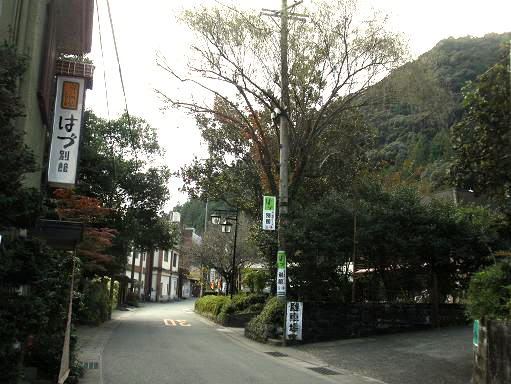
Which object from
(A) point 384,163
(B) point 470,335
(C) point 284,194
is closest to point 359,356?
(B) point 470,335

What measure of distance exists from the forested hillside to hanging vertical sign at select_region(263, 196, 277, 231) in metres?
5.87

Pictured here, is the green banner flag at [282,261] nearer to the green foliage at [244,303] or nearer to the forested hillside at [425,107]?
the forested hillside at [425,107]

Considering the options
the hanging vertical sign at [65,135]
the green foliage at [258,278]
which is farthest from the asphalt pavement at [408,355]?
the green foliage at [258,278]

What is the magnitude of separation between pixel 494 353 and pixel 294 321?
919 centimetres

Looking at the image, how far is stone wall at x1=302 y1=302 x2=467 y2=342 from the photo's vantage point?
18.1 m

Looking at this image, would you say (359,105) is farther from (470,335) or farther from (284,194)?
(470,335)

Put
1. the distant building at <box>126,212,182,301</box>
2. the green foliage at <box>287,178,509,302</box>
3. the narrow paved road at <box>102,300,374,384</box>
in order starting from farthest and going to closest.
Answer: the distant building at <box>126,212,182,301</box>, the green foliage at <box>287,178,509,302</box>, the narrow paved road at <box>102,300,374,384</box>

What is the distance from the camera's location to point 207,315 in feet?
110

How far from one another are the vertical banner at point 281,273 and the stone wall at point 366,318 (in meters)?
1.00

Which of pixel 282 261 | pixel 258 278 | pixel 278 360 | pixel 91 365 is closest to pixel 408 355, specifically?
pixel 278 360

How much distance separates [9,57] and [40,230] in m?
3.16

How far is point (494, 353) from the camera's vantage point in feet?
29.3

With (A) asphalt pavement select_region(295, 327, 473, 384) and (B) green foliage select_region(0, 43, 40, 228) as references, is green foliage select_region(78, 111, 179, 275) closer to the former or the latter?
(A) asphalt pavement select_region(295, 327, 473, 384)

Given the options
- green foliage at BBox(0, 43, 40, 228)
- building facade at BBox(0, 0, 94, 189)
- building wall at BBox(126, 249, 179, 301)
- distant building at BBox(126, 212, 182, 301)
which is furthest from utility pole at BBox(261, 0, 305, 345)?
building wall at BBox(126, 249, 179, 301)
